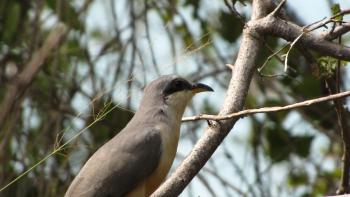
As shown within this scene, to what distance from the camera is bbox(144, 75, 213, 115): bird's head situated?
5562 millimetres

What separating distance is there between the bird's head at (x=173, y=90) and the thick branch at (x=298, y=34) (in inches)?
48.1

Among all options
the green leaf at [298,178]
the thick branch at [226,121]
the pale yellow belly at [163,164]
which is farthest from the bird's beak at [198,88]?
the green leaf at [298,178]

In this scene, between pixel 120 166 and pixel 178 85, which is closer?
pixel 120 166

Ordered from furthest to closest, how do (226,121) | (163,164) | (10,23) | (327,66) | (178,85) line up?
(10,23) < (178,85) < (163,164) < (327,66) < (226,121)

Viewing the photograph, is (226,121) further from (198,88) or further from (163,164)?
(198,88)

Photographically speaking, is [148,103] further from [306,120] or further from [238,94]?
[306,120]

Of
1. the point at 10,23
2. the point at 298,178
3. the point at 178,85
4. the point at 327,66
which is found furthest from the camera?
the point at 298,178

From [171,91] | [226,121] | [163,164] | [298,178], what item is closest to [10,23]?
[171,91]

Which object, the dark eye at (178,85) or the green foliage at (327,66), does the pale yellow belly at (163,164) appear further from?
the green foliage at (327,66)

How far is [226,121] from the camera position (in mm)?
4207

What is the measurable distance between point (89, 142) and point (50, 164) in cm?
46

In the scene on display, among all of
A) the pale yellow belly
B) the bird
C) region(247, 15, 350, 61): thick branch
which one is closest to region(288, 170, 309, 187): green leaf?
the bird

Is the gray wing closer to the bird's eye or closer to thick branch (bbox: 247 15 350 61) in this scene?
the bird's eye

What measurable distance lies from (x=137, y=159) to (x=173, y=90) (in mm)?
656
